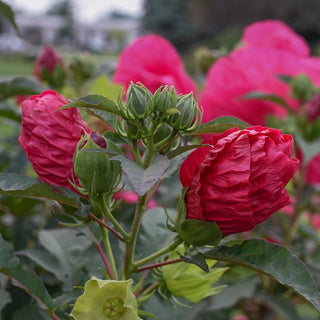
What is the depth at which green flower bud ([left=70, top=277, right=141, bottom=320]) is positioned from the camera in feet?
1.47

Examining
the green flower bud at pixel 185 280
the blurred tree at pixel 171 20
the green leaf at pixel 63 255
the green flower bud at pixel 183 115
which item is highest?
the green flower bud at pixel 183 115

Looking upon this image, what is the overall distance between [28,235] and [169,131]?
514 mm

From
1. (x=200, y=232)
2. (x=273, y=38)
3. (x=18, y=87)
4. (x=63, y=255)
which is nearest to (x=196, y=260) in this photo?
(x=200, y=232)

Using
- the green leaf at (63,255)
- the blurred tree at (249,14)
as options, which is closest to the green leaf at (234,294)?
the green leaf at (63,255)

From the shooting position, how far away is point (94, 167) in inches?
18.5

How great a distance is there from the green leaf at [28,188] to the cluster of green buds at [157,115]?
86 mm

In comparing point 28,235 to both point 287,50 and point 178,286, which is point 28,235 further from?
point 287,50

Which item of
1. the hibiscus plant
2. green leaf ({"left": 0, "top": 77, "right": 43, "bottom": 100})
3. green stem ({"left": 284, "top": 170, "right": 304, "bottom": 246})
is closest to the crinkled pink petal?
the hibiscus plant

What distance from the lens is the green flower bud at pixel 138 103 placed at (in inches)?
18.1

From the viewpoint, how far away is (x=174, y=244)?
19.9 inches

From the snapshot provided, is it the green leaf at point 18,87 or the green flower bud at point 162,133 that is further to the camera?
the green leaf at point 18,87

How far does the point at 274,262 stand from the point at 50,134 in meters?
0.25

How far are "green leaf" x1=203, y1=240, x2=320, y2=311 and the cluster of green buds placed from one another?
0.41 feet

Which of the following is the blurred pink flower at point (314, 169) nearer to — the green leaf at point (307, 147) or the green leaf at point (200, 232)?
the green leaf at point (307, 147)
